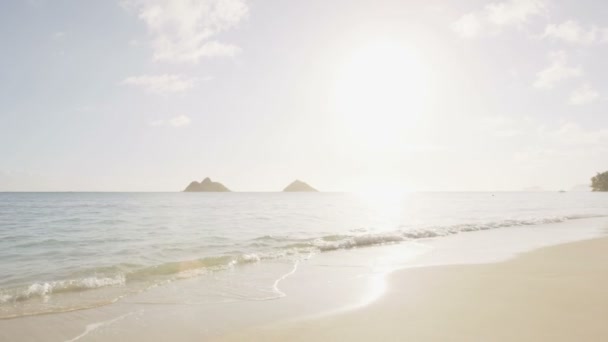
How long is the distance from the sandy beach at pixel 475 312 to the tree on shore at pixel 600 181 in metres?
216

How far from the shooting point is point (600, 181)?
178 m

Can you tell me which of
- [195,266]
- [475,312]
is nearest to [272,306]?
[475,312]

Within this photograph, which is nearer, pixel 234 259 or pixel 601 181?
pixel 234 259

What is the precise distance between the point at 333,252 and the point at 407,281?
22.5 ft

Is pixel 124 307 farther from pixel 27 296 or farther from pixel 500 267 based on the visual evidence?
pixel 500 267

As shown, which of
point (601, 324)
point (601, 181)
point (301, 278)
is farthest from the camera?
point (601, 181)

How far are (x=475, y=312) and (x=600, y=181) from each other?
741 ft

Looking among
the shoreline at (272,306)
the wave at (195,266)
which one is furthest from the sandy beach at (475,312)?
the wave at (195,266)

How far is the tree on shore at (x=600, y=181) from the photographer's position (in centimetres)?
17406

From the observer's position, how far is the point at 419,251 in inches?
637

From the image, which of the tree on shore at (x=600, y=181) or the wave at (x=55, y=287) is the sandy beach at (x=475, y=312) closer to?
the wave at (x=55, y=287)

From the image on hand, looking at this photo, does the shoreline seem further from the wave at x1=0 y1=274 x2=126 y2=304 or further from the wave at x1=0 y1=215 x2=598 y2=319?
the wave at x1=0 y1=274 x2=126 y2=304

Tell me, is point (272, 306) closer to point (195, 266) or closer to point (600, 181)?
point (195, 266)

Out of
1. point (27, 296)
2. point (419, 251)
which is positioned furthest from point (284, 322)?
point (419, 251)
